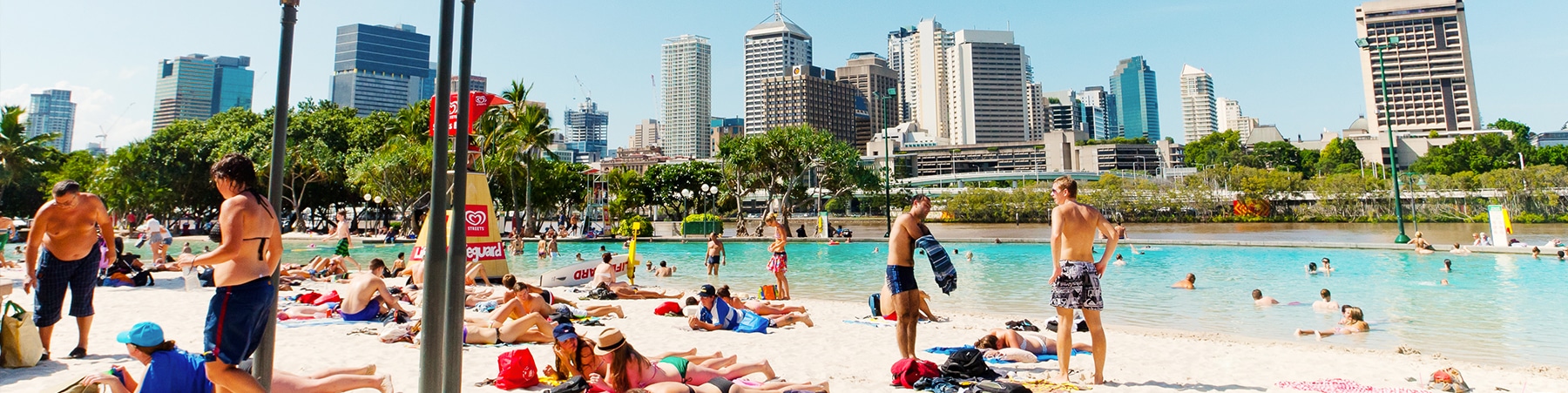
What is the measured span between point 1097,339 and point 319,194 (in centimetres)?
5808

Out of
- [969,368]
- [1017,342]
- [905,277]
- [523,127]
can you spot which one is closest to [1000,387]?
[969,368]

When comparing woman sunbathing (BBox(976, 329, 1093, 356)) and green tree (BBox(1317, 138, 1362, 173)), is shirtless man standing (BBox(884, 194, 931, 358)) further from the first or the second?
green tree (BBox(1317, 138, 1362, 173))

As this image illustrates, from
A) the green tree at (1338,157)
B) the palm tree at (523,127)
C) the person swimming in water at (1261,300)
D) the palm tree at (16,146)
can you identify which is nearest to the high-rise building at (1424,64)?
the green tree at (1338,157)

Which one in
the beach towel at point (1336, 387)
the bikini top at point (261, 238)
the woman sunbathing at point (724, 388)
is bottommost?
the beach towel at point (1336, 387)

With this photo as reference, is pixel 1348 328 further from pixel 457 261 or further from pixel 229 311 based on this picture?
pixel 229 311

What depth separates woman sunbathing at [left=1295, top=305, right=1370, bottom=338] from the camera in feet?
30.9

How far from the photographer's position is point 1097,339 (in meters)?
5.71

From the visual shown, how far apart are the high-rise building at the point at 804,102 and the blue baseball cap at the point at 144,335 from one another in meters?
167

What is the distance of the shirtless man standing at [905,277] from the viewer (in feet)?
20.4

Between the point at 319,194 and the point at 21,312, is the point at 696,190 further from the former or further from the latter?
the point at 21,312

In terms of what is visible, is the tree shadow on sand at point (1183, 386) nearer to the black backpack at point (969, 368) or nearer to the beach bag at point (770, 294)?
the black backpack at point (969, 368)

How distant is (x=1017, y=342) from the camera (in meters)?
7.11

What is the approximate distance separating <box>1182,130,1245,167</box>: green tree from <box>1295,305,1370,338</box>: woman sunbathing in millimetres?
123653

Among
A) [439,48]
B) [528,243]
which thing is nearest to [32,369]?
[439,48]
